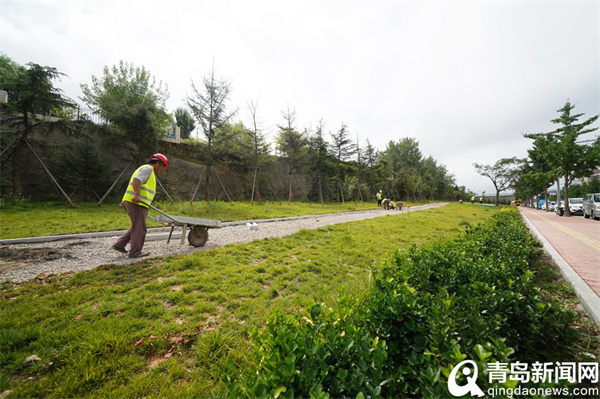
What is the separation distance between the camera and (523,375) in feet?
3.99

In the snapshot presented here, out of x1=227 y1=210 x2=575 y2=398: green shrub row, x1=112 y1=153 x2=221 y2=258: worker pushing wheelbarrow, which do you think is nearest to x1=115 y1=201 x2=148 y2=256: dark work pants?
x1=112 y1=153 x2=221 y2=258: worker pushing wheelbarrow

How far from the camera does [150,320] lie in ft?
8.52

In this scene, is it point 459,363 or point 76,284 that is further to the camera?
point 76,284

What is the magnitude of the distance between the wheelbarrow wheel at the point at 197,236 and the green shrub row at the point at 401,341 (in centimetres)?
491

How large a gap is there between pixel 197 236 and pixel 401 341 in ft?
18.6

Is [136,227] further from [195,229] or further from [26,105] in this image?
[26,105]

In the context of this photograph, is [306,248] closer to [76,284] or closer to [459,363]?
[76,284]

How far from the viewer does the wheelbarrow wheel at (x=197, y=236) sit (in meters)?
6.00

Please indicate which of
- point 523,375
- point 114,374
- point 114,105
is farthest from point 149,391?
point 114,105

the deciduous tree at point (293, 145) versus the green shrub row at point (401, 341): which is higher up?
the deciduous tree at point (293, 145)

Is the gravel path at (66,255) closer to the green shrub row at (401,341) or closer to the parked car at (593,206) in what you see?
the green shrub row at (401,341)

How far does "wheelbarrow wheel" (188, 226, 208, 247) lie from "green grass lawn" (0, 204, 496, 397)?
48.1 inches

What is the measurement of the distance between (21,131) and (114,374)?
16692 millimetres

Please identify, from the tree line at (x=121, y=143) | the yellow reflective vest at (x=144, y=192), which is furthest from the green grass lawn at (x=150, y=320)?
the tree line at (x=121, y=143)
